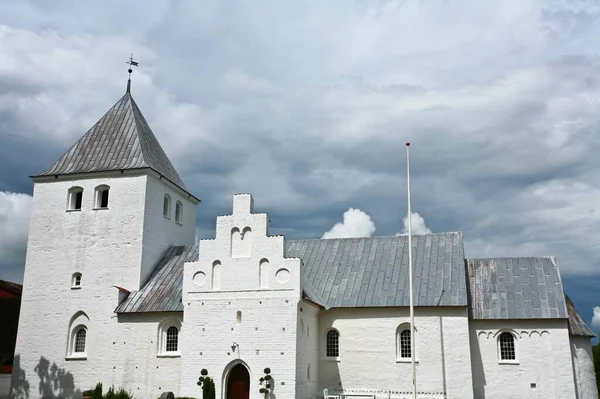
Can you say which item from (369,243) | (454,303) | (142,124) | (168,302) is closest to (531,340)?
(454,303)

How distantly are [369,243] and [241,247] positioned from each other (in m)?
9.34

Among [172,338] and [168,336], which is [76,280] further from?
[172,338]

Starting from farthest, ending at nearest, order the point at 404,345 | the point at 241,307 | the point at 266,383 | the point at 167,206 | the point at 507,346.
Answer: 1. the point at 167,206
2. the point at 404,345
3. the point at 507,346
4. the point at 241,307
5. the point at 266,383

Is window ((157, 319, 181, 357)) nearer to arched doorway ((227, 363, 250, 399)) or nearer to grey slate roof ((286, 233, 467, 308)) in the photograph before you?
arched doorway ((227, 363, 250, 399))

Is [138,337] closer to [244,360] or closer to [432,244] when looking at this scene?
[244,360]

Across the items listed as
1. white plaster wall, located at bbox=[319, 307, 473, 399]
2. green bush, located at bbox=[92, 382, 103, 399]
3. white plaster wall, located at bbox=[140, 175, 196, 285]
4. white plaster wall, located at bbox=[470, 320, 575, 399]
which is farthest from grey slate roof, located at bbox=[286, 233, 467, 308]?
green bush, located at bbox=[92, 382, 103, 399]

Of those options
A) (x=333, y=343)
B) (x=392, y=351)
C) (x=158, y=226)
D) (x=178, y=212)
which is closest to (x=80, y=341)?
(x=158, y=226)

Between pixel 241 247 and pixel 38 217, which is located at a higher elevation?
pixel 38 217

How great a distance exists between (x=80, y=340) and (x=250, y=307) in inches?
417

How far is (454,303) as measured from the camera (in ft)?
92.5

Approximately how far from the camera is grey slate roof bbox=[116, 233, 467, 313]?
96.7 ft

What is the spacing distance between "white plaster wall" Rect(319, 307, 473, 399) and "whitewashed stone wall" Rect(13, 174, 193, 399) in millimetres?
7968

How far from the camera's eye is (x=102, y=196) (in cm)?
3344

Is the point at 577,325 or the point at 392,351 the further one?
the point at 577,325
